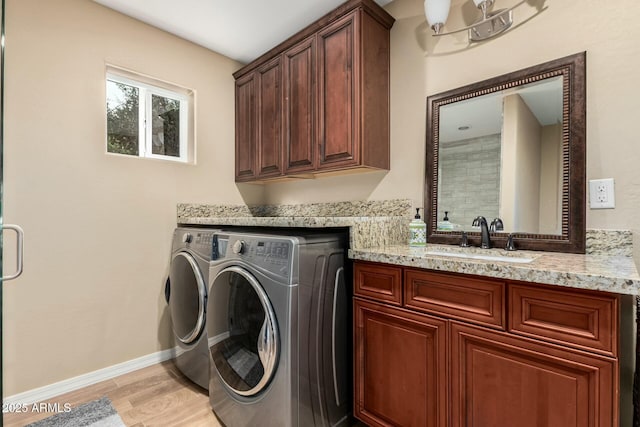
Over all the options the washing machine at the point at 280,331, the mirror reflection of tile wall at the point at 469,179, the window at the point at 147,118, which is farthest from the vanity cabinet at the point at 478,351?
the window at the point at 147,118

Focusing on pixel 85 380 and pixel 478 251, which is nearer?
pixel 478 251

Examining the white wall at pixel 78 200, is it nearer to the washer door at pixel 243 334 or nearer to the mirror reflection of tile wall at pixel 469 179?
the washer door at pixel 243 334

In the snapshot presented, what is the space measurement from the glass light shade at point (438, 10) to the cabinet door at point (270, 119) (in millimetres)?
1172

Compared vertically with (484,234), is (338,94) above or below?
above

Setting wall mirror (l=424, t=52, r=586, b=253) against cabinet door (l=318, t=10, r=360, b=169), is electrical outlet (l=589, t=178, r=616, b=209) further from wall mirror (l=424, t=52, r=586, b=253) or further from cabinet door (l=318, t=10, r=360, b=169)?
cabinet door (l=318, t=10, r=360, b=169)

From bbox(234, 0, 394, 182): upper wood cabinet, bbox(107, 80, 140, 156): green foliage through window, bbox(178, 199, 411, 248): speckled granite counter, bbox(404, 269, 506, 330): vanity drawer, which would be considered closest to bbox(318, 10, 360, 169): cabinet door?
bbox(234, 0, 394, 182): upper wood cabinet

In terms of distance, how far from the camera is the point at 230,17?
85.7 inches

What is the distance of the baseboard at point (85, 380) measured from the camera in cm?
179

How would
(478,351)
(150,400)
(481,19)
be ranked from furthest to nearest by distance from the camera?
(150,400)
(481,19)
(478,351)

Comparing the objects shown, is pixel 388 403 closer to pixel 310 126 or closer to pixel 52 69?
pixel 310 126

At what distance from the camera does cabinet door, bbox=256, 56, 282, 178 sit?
245 centimetres

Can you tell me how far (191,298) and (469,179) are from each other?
1.85 m

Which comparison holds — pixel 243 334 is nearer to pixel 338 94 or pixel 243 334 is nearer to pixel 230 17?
pixel 338 94

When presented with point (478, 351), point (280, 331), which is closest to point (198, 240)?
point (280, 331)
